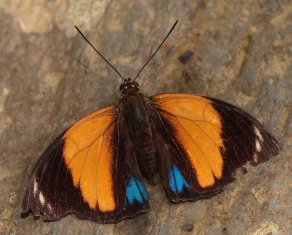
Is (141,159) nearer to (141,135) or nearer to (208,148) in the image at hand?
(141,135)

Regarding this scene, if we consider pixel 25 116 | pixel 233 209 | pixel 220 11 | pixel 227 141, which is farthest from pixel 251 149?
pixel 25 116

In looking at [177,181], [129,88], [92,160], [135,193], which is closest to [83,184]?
[92,160]

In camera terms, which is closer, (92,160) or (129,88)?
(92,160)

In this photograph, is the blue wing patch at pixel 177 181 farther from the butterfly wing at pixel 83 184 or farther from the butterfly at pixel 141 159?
the butterfly wing at pixel 83 184

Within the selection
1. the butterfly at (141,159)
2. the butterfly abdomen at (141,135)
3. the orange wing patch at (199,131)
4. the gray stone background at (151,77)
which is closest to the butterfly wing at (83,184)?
the butterfly at (141,159)

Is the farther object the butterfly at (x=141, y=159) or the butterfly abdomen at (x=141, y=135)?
the butterfly abdomen at (x=141, y=135)

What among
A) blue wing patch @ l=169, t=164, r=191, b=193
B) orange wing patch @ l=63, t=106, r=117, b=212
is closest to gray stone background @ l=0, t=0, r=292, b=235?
blue wing patch @ l=169, t=164, r=191, b=193
